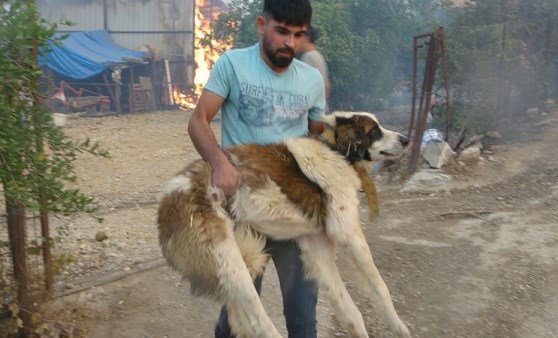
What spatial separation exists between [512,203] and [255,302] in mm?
5332

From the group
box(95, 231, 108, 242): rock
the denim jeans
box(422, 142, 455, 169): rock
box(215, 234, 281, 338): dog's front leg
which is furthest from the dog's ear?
box(422, 142, 455, 169): rock

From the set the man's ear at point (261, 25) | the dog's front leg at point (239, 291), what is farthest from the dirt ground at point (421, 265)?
the man's ear at point (261, 25)

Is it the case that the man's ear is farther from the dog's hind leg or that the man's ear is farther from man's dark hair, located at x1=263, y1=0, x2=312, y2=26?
the dog's hind leg

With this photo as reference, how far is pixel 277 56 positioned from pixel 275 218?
2.41 feet

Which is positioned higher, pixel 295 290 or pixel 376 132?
pixel 376 132

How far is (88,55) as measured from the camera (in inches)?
803

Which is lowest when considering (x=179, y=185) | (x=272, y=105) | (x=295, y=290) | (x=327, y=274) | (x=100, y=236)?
(x=100, y=236)

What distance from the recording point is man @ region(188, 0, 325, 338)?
2.65 meters

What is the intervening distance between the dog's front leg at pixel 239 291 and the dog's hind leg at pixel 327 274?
0.39 meters

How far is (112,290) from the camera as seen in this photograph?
14.4 feet

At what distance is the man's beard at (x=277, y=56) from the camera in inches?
105

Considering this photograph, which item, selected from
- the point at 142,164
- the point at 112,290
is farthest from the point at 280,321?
the point at 142,164

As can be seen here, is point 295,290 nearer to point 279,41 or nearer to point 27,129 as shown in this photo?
point 279,41

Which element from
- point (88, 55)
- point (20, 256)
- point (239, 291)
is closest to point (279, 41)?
point (239, 291)
